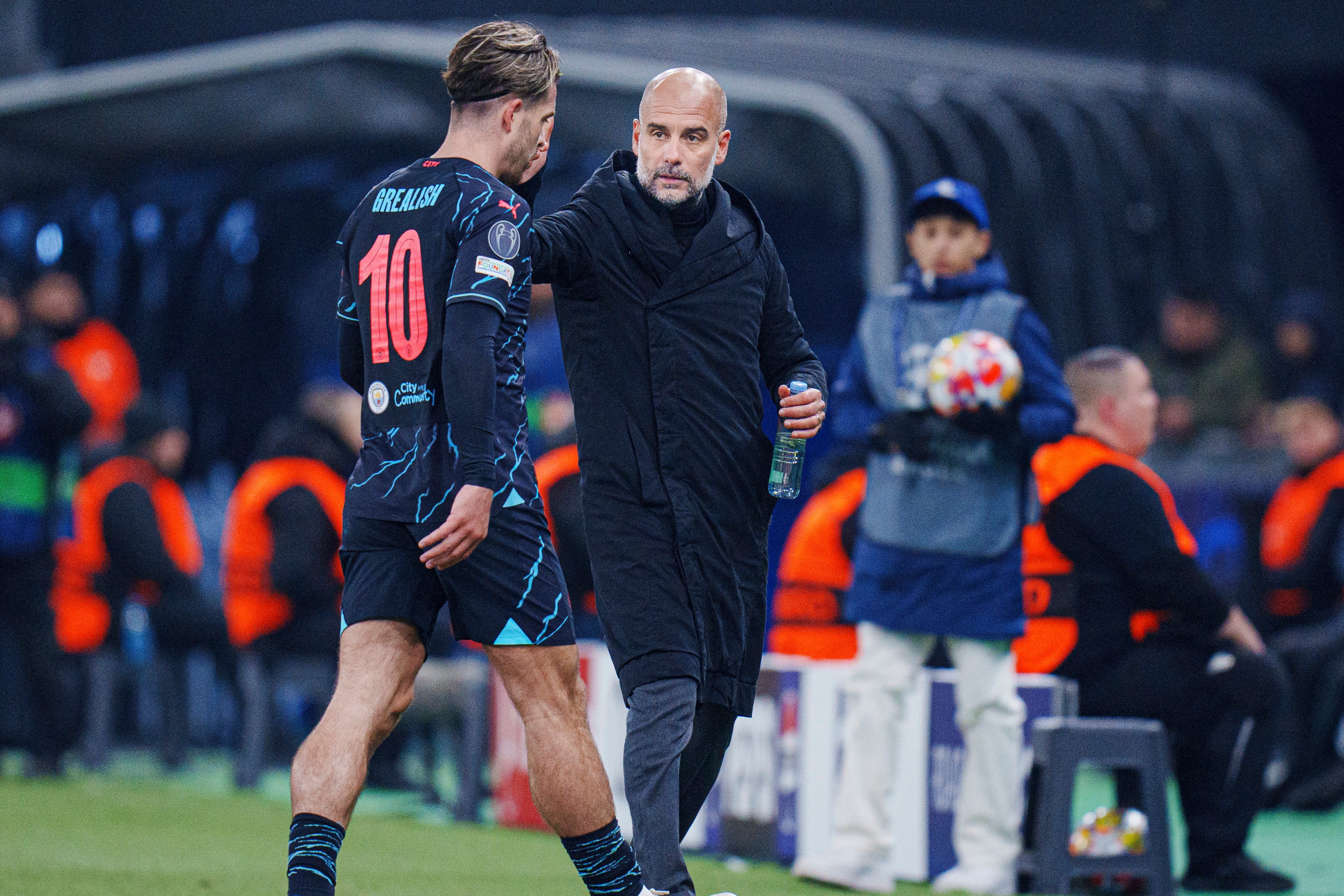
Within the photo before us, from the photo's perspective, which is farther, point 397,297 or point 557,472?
point 557,472

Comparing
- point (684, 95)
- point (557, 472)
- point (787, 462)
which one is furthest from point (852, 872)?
point (557, 472)

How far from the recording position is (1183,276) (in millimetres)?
13891

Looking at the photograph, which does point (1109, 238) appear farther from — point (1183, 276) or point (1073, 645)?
point (1073, 645)

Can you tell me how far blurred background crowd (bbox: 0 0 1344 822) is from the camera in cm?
926

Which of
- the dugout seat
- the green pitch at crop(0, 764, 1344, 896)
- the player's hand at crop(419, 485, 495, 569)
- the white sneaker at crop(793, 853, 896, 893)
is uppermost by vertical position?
the player's hand at crop(419, 485, 495, 569)

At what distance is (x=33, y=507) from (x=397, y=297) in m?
5.36

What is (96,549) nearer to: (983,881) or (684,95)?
(983,881)

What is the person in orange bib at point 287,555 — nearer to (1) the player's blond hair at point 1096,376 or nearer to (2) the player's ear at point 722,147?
(1) the player's blond hair at point 1096,376

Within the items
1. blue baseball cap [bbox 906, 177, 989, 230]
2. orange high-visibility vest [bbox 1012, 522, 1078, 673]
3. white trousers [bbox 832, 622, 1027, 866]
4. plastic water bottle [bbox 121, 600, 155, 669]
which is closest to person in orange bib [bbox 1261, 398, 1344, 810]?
orange high-visibility vest [bbox 1012, 522, 1078, 673]

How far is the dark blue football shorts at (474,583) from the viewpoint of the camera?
4.15 metres

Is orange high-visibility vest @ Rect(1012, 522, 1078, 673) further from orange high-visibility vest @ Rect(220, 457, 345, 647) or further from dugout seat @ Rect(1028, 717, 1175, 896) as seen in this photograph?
orange high-visibility vest @ Rect(220, 457, 345, 647)

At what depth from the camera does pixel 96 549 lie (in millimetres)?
10031

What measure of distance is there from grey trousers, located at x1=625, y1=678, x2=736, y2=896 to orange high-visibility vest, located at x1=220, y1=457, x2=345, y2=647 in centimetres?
469

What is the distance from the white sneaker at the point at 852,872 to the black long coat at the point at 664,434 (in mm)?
1442
